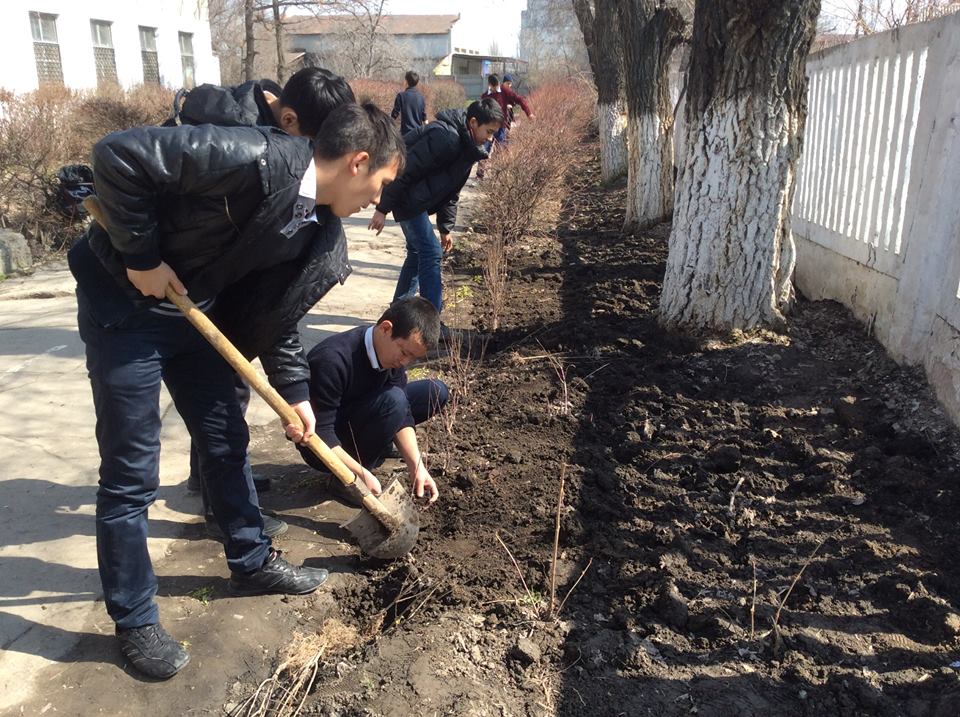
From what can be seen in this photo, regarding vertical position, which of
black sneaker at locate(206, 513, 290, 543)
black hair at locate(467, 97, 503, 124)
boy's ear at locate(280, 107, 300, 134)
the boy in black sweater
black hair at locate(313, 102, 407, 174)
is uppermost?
black hair at locate(467, 97, 503, 124)

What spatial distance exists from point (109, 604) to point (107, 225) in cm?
104

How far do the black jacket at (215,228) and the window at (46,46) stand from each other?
61.6 ft

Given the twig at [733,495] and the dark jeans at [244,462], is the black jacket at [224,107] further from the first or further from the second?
the twig at [733,495]

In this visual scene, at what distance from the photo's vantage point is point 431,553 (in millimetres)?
2742

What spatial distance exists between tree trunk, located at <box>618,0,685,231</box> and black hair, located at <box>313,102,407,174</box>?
6664mm

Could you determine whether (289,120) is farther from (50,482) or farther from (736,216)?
(736,216)

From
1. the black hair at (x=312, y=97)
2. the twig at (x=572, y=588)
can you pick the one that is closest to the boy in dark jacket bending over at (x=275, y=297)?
the black hair at (x=312, y=97)

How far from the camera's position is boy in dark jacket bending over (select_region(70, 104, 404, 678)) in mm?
1818

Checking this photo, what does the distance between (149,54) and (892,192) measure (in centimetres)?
2329

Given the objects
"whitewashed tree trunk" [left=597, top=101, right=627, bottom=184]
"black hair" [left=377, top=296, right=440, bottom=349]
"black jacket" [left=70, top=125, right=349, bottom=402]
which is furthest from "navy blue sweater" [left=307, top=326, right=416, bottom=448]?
"whitewashed tree trunk" [left=597, top=101, right=627, bottom=184]

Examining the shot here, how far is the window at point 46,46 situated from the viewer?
58.2ft

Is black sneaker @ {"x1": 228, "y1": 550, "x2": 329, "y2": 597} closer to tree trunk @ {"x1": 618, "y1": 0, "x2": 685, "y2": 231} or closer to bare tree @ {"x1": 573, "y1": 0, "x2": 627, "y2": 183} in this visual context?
tree trunk @ {"x1": 618, "y1": 0, "x2": 685, "y2": 231}

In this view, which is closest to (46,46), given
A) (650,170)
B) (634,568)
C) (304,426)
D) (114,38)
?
(114,38)

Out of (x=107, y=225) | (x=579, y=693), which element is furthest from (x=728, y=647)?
(x=107, y=225)
